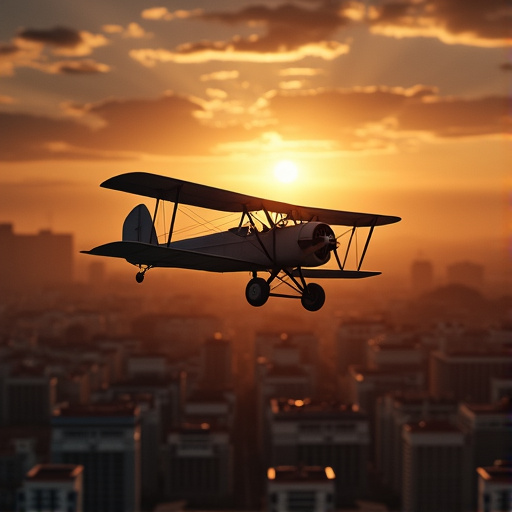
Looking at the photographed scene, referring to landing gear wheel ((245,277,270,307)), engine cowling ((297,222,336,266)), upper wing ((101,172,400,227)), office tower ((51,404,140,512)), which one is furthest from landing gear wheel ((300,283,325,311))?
office tower ((51,404,140,512))

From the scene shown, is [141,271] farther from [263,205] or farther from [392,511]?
[392,511]

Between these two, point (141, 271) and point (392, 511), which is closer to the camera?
point (141, 271)

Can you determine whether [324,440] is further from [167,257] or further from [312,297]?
[167,257]

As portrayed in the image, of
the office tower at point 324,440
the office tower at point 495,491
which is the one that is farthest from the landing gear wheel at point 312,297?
the office tower at point 324,440

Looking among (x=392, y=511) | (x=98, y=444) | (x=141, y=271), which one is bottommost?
(x=392, y=511)

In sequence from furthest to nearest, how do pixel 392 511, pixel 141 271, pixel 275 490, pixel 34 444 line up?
1. pixel 34 444
2. pixel 392 511
3. pixel 275 490
4. pixel 141 271

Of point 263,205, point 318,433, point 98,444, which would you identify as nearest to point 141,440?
point 98,444

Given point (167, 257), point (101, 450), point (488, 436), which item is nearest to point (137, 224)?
point (167, 257)
